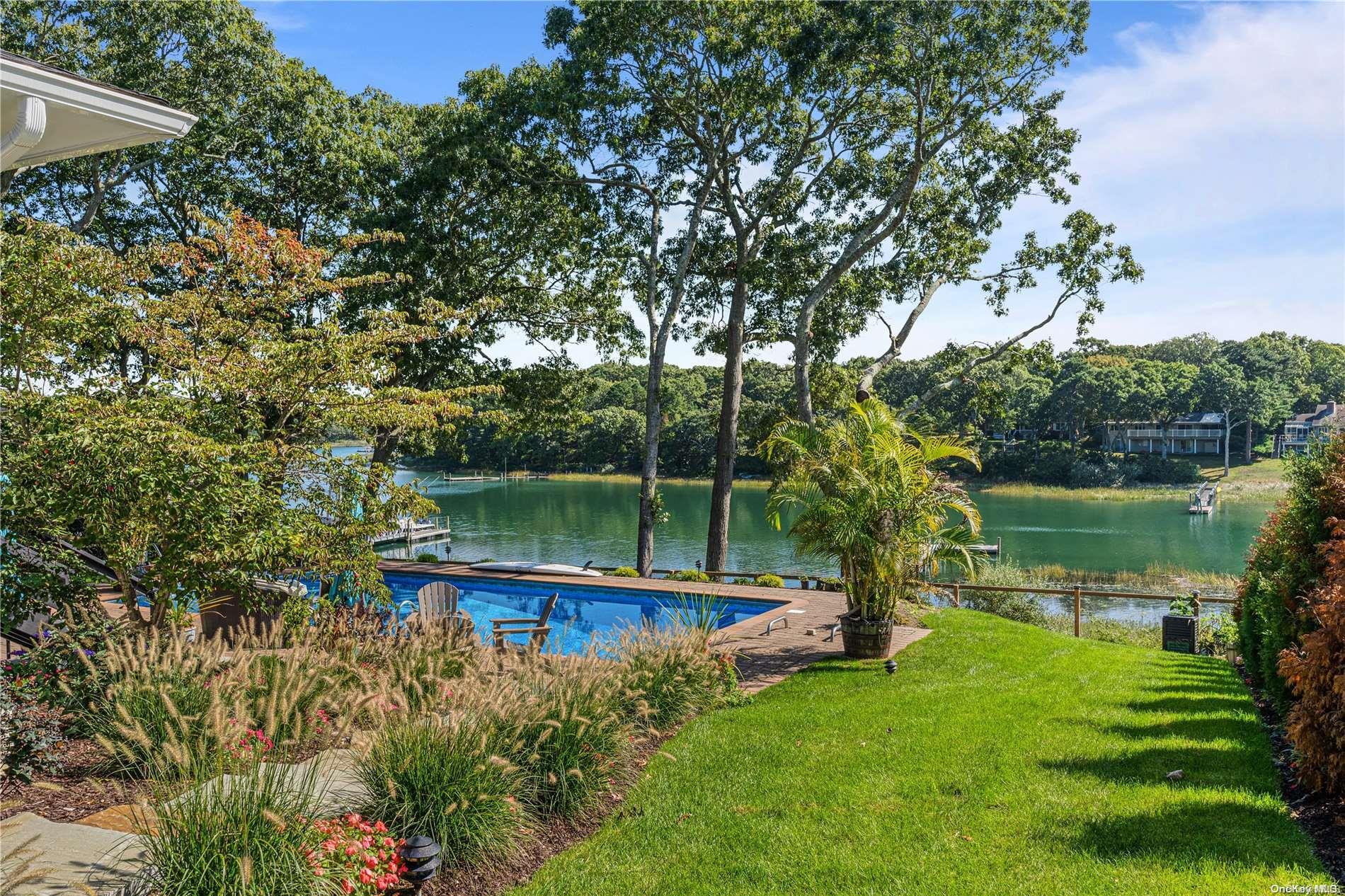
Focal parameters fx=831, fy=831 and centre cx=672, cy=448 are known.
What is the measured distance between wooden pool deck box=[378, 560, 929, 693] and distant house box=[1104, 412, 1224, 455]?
2242 inches

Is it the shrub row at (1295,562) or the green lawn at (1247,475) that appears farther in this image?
the green lawn at (1247,475)

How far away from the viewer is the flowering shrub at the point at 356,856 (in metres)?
3.48

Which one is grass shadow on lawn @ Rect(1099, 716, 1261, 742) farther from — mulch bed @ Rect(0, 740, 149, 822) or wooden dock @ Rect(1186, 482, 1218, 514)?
wooden dock @ Rect(1186, 482, 1218, 514)

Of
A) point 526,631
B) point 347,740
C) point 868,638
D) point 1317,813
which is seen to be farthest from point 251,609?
point 1317,813

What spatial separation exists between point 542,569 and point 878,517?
9326 millimetres

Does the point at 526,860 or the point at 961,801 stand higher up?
the point at 961,801

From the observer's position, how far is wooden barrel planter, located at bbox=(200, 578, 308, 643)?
19.2 ft

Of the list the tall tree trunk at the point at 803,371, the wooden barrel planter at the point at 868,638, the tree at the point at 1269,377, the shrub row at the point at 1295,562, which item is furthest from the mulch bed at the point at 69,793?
the tree at the point at 1269,377

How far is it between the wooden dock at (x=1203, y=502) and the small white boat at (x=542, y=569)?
128ft

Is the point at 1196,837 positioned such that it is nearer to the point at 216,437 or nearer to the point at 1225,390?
the point at 216,437

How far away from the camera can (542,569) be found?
1722 centimetres

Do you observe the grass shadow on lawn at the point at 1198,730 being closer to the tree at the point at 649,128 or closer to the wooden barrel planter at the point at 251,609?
the wooden barrel planter at the point at 251,609

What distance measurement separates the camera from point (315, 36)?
9086 millimetres

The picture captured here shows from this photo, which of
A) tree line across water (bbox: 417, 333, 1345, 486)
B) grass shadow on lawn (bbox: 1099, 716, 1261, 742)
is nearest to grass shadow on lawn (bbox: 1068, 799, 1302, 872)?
grass shadow on lawn (bbox: 1099, 716, 1261, 742)
